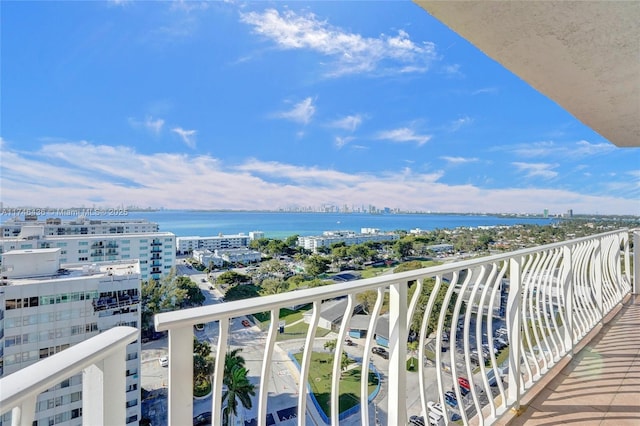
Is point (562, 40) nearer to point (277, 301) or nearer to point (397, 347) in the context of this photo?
point (397, 347)

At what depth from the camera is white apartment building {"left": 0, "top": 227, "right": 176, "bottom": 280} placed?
13039 millimetres

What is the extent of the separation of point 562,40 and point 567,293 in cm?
207

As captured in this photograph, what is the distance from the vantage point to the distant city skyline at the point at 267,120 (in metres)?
12.5

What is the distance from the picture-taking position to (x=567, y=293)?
8.13 feet

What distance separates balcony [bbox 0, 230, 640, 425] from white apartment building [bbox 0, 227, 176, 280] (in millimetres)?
14615

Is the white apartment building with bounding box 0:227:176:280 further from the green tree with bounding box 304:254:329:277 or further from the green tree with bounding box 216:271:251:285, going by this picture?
the green tree with bounding box 304:254:329:277

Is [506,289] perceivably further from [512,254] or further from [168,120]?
[168,120]

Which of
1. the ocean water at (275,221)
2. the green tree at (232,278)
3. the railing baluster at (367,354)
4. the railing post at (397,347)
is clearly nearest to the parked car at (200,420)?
the railing baluster at (367,354)

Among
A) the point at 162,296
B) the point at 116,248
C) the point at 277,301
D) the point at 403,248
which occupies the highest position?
the point at 277,301

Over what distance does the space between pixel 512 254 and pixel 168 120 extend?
38.0 meters

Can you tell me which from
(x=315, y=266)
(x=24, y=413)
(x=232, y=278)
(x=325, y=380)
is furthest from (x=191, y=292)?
(x=24, y=413)

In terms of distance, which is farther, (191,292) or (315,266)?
(315,266)

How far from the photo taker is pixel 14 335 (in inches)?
261

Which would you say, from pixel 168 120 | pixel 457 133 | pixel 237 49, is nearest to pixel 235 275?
pixel 237 49
